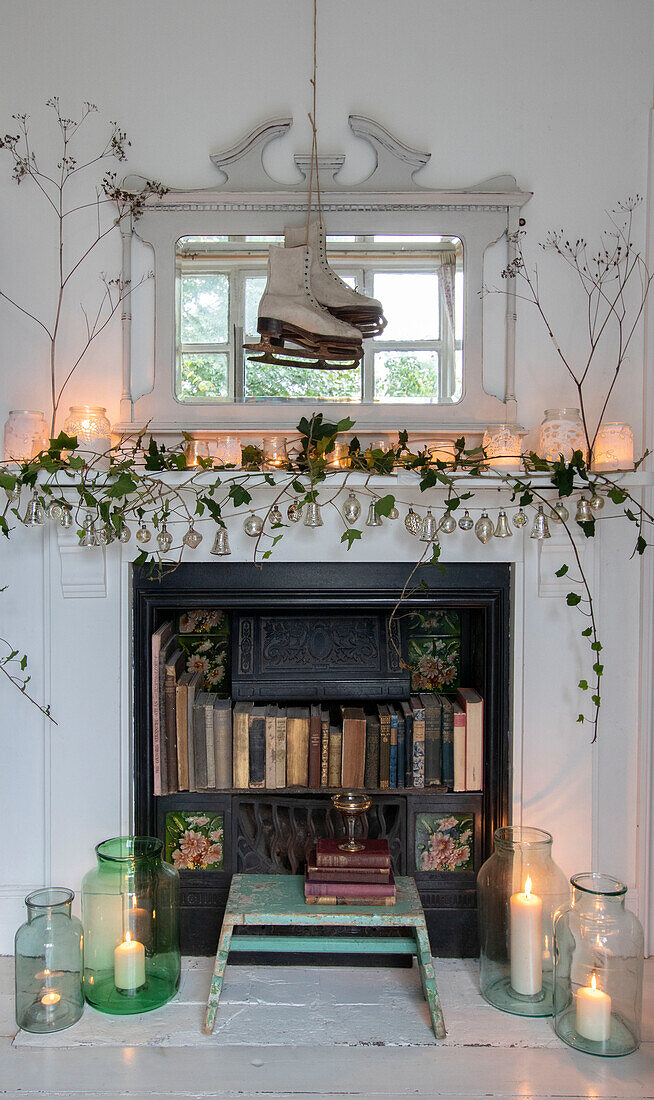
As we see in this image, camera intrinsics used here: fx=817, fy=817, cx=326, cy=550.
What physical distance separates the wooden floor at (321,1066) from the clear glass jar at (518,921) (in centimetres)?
7

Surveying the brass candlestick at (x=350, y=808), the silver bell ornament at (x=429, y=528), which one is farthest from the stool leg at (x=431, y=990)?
the silver bell ornament at (x=429, y=528)

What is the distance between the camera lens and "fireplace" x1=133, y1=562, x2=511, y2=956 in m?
2.08

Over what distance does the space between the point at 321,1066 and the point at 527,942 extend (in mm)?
528

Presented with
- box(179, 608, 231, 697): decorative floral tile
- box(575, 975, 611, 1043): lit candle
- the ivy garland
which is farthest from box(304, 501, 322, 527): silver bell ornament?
box(575, 975, 611, 1043): lit candle

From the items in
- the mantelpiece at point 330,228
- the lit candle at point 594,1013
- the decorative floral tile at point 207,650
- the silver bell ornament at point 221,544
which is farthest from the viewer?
the decorative floral tile at point 207,650

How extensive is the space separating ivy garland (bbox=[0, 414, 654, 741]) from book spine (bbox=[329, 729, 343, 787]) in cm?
40

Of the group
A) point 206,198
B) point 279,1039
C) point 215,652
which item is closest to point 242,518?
point 215,652

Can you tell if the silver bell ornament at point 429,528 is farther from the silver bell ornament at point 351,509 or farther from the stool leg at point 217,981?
the stool leg at point 217,981

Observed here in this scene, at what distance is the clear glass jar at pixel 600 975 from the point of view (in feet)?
5.62

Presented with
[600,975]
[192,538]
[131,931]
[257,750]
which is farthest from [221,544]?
[600,975]

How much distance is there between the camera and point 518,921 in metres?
1.86

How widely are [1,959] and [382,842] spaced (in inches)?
40.6

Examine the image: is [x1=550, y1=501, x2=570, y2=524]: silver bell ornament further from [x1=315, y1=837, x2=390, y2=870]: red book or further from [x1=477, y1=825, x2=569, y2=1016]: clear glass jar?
[x1=315, y1=837, x2=390, y2=870]: red book

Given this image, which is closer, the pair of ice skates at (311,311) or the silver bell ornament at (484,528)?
the pair of ice skates at (311,311)
